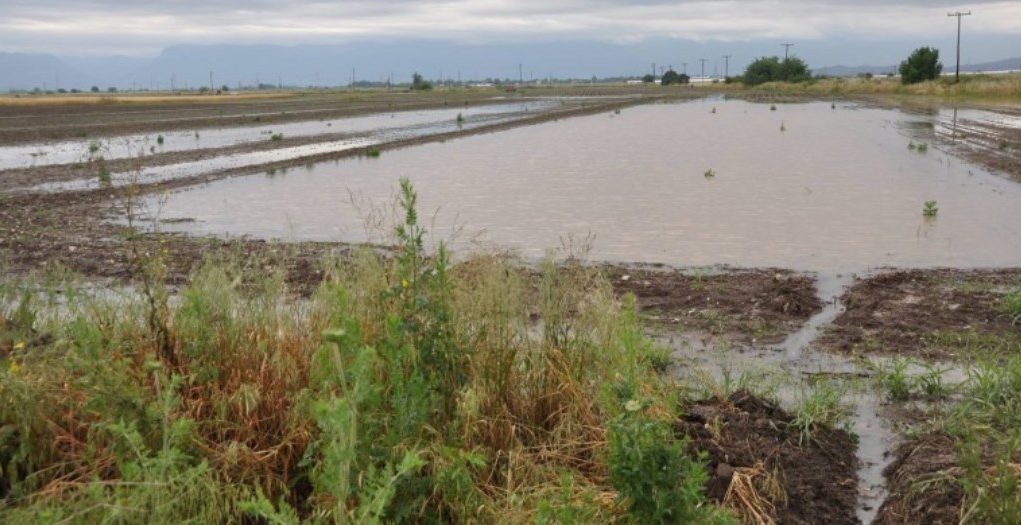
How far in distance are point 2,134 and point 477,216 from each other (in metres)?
25.5

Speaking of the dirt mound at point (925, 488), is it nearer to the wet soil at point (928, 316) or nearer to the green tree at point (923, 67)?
the wet soil at point (928, 316)

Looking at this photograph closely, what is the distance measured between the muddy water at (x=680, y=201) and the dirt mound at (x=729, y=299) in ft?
3.28

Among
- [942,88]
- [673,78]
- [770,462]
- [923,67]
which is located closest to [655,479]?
[770,462]

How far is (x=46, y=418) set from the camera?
14.8 feet

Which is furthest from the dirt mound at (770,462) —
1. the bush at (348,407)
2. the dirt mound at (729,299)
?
the dirt mound at (729,299)

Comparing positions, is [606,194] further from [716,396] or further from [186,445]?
[186,445]

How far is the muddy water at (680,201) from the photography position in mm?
11680

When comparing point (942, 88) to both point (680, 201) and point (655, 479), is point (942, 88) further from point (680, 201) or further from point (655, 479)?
point (655, 479)

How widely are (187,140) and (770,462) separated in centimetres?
2995

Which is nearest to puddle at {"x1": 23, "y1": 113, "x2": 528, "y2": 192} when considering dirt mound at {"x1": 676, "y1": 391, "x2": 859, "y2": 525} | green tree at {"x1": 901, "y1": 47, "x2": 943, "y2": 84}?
dirt mound at {"x1": 676, "y1": 391, "x2": 859, "y2": 525}

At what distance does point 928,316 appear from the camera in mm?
8008

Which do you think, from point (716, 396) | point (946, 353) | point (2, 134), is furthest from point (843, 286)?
point (2, 134)

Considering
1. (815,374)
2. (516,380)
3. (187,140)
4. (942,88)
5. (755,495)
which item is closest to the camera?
(755,495)

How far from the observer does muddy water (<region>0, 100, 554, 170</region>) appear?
2433 cm
